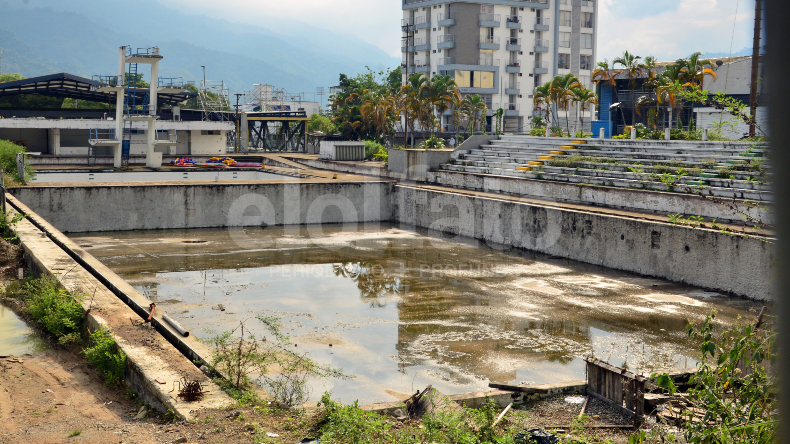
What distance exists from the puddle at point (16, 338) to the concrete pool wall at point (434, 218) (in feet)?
46.6

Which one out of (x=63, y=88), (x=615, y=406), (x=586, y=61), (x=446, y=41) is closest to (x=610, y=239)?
(x=615, y=406)

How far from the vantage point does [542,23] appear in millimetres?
66938

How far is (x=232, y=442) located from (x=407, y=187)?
2306 cm

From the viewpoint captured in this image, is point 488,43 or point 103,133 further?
point 488,43

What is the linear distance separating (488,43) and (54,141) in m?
36.3

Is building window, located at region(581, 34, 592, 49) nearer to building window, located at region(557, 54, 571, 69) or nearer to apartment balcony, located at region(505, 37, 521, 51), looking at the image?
Answer: building window, located at region(557, 54, 571, 69)

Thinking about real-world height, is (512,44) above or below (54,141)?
above

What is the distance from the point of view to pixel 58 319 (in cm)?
1072

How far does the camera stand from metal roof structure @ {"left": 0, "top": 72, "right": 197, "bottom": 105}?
155ft

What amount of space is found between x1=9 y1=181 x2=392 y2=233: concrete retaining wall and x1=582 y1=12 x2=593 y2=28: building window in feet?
151

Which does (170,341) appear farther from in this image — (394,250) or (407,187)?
(407,187)

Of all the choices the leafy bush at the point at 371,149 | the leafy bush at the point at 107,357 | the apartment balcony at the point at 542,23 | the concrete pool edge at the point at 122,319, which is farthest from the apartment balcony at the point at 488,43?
the leafy bush at the point at 107,357

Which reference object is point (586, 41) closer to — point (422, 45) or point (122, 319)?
point (422, 45)

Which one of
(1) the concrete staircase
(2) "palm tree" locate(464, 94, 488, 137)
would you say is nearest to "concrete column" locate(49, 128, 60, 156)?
(1) the concrete staircase
